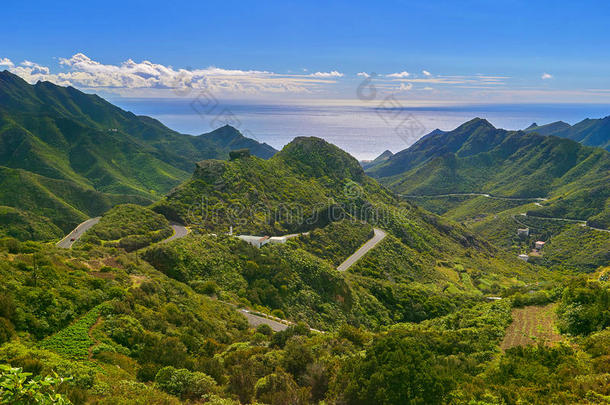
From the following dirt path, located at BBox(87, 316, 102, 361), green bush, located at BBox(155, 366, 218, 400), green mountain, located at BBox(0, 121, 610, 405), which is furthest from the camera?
dirt path, located at BBox(87, 316, 102, 361)

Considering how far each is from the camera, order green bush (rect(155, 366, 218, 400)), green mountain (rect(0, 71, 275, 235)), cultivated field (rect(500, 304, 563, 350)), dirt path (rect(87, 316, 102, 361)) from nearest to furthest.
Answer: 1. green bush (rect(155, 366, 218, 400))
2. dirt path (rect(87, 316, 102, 361))
3. cultivated field (rect(500, 304, 563, 350))
4. green mountain (rect(0, 71, 275, 235))

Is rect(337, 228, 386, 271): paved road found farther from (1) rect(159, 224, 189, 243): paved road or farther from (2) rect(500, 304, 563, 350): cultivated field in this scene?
(2) rect(500, 304, 563, 350): cultivated field

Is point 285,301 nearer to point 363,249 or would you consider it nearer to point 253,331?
point 253,331

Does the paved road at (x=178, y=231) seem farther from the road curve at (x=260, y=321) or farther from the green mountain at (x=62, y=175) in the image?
the green mountain at (x=62, y=175)

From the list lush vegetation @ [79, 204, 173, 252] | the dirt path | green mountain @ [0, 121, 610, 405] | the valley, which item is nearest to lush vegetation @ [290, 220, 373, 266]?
the valley

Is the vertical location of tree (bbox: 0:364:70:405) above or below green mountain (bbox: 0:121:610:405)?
above

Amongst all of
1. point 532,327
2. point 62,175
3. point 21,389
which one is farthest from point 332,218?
point 62,175
